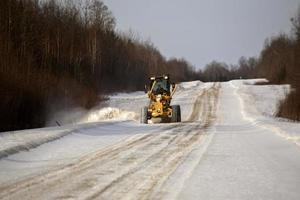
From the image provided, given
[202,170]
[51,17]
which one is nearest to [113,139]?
[202,170]

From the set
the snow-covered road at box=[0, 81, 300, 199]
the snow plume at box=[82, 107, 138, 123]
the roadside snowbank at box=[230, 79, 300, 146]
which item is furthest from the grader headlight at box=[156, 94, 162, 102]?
the snow-covered road at box=[0, 81, 300, 199]

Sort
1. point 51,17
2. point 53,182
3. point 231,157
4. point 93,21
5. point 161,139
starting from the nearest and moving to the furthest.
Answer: point 53,182 < point 231,157 < point 161,139 < point 51,17 < point 93,21

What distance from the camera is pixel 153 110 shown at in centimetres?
2408

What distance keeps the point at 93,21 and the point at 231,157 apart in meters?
55.8

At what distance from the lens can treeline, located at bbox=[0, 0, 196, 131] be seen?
24.1 metres

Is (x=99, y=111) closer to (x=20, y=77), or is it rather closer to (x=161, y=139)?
Result: (x=20, y=77)

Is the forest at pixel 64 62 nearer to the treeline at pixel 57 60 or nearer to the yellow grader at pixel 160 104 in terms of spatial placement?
the treeline at pixel 57 60

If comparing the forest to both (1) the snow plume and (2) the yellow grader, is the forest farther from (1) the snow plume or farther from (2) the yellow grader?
(2) the yellow grader

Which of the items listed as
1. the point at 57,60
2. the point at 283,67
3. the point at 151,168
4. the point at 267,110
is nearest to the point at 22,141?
the point at 151,168

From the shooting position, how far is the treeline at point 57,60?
2411 centimetres

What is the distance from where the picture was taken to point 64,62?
45094 mm

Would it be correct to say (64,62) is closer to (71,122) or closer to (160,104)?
(71,122)

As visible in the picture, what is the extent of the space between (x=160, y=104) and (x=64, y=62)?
2359 cm

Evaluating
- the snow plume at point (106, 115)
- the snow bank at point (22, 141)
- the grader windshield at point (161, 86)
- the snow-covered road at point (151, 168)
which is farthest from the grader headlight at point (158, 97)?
the snow bank at point (22, 141)
